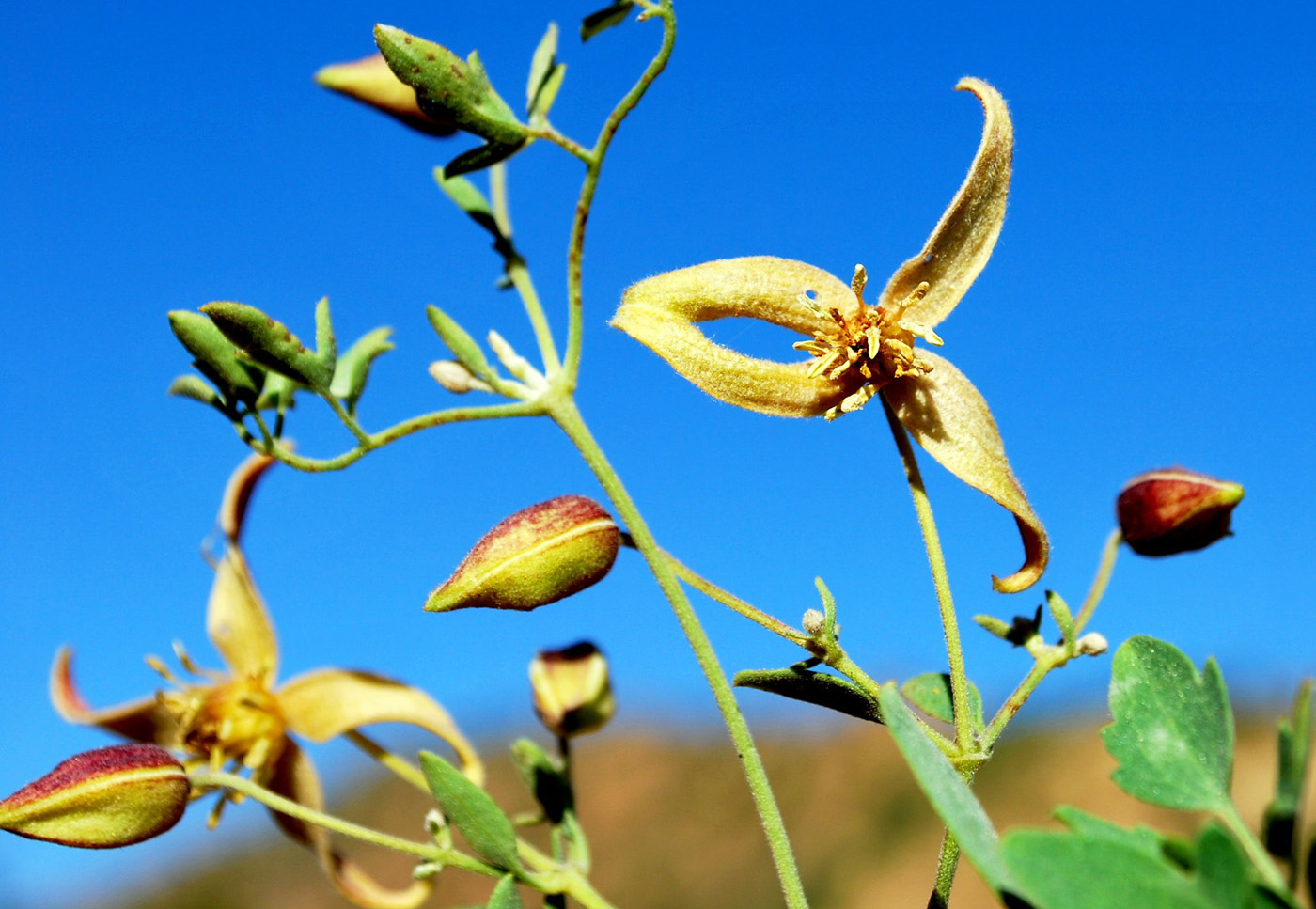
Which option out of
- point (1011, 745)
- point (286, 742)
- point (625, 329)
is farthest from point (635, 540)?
point (1011, 745)

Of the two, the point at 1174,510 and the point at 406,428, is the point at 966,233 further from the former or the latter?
the point at 406,428

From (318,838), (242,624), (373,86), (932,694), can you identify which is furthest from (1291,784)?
(242,624)

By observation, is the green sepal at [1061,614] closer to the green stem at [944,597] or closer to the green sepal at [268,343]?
the green stem at [944,597]

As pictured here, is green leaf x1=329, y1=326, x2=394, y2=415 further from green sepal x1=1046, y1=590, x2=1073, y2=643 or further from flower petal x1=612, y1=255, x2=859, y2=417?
green sepal x1=1046, y1=590, x2=1073, y2=643

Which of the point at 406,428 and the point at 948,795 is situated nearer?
the point at 948,795

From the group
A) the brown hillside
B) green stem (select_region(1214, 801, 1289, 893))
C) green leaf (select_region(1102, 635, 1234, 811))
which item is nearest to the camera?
green stem (select_region(1214, 801, 1289, 893))

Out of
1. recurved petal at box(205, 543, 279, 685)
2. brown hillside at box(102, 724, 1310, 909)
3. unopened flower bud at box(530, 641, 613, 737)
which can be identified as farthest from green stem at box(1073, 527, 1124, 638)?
brown hillside at box(102, 724, 1310, 909)
